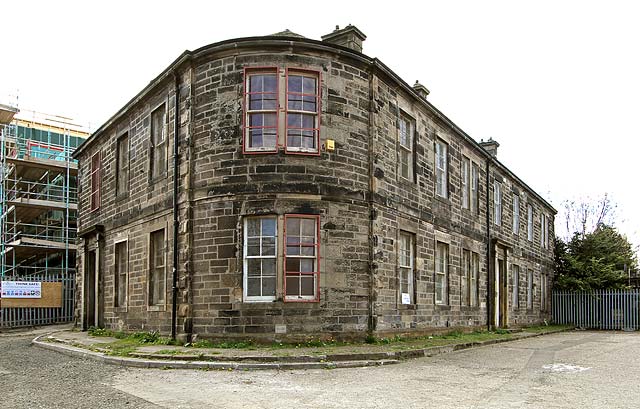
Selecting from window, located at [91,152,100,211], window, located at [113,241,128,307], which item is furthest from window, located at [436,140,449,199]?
window, located at [91,152,100,211]

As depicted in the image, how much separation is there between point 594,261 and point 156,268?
1039 inches

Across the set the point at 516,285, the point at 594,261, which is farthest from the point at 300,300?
A: the point at 594,261

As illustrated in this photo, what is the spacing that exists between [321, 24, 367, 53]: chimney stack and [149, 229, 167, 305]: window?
23.7 ft

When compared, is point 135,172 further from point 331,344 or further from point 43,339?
point 331,344

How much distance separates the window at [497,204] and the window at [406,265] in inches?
374

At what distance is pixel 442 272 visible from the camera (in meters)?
20.8

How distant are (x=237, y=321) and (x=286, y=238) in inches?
87.7

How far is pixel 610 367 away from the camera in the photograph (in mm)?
13242

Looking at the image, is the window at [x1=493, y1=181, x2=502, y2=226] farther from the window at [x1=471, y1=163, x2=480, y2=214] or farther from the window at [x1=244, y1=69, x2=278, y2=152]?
the window at [x1=244, y1=69, x2=278, y2=152]

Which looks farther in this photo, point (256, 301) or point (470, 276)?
point (470, 276)

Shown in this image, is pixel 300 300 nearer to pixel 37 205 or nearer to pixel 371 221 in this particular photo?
pixel 371 221

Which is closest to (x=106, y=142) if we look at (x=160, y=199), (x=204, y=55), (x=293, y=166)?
(x=160, y=199)

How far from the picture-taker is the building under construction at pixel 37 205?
30312 mm

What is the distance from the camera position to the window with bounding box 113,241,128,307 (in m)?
19.3
